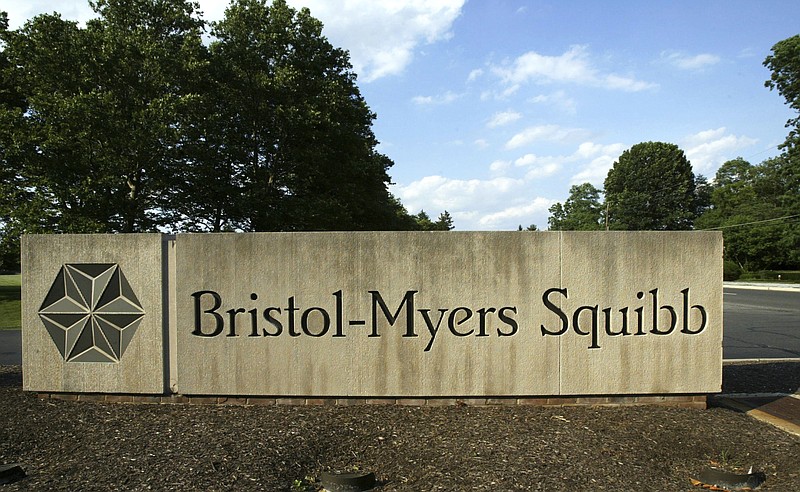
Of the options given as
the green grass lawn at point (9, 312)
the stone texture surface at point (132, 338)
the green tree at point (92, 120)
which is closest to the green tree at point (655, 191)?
the green tree at point (92, 120)

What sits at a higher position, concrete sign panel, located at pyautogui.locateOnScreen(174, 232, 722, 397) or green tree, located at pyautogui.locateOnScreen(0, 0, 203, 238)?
green tree, located at pyautogui.locateOnScreen(0, 0, 203, 238)

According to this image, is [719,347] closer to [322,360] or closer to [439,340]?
[439,340]

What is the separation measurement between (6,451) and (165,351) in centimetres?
163

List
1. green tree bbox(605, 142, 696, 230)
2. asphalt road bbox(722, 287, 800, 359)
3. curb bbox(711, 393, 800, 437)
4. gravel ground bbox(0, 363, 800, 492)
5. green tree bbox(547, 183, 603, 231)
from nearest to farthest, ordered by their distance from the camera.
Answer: gravel ground bbox(0, 363, 800, 492), curb bbox(711, 393, 800, 437), asphalt road bbox(722, 287, 800, 359), green tree bbox(605, 142, 696, 230), green tree bbox(547, 183, 603, 231)

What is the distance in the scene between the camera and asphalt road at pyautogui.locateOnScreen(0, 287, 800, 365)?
973 centimetres

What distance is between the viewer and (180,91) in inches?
786

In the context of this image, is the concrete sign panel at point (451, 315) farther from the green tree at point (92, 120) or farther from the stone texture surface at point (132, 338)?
the green tree at point (92, 120)

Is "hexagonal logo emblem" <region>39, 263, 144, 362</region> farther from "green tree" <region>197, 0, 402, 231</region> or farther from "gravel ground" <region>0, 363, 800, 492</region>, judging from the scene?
"green tree" <region>197, 0, 402, 231</region>

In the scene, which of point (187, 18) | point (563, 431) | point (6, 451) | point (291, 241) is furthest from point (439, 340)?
point (187, 18)

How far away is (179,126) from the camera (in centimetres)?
1877

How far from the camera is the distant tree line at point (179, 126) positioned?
57.9 feet

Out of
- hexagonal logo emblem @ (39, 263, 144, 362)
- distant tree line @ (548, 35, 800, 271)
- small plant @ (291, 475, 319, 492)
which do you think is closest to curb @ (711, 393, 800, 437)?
small plant @ (291, 475, 319, 492)

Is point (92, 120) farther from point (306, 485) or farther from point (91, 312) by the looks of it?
point (306, 485)

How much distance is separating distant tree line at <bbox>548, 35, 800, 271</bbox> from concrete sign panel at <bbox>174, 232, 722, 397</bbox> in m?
42.0
